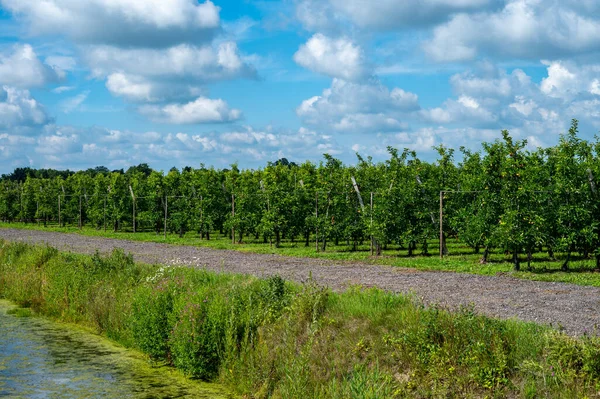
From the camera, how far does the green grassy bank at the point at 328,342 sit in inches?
299

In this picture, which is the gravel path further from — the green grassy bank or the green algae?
the green algae

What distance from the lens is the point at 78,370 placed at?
11.3 m

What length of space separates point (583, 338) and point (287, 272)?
36.7 feet

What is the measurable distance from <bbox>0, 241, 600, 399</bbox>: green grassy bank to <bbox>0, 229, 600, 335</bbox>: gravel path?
108 centimetres

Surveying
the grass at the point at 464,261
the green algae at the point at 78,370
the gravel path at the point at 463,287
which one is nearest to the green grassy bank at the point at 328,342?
the green algae at the point at 78,370

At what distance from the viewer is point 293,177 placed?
121ft

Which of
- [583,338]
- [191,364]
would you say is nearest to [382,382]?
[583,338]

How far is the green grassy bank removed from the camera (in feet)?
24.9

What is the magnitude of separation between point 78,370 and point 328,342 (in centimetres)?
496

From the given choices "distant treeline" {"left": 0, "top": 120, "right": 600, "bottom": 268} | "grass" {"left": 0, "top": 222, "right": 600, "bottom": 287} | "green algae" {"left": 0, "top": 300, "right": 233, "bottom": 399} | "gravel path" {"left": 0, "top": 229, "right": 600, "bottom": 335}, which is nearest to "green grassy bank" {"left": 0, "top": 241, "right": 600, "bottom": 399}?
"green algae" {"left": 0, "top": 300, "right": 233, "bottom": 399}

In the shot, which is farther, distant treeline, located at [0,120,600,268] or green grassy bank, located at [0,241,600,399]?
distant treeline, located at [0,120,600,268]

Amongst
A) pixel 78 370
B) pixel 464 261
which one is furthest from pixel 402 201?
pixel 78 370

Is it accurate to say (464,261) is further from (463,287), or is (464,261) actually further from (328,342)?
(328,342)

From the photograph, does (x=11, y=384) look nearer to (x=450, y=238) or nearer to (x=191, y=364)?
(x=191, y=364)
